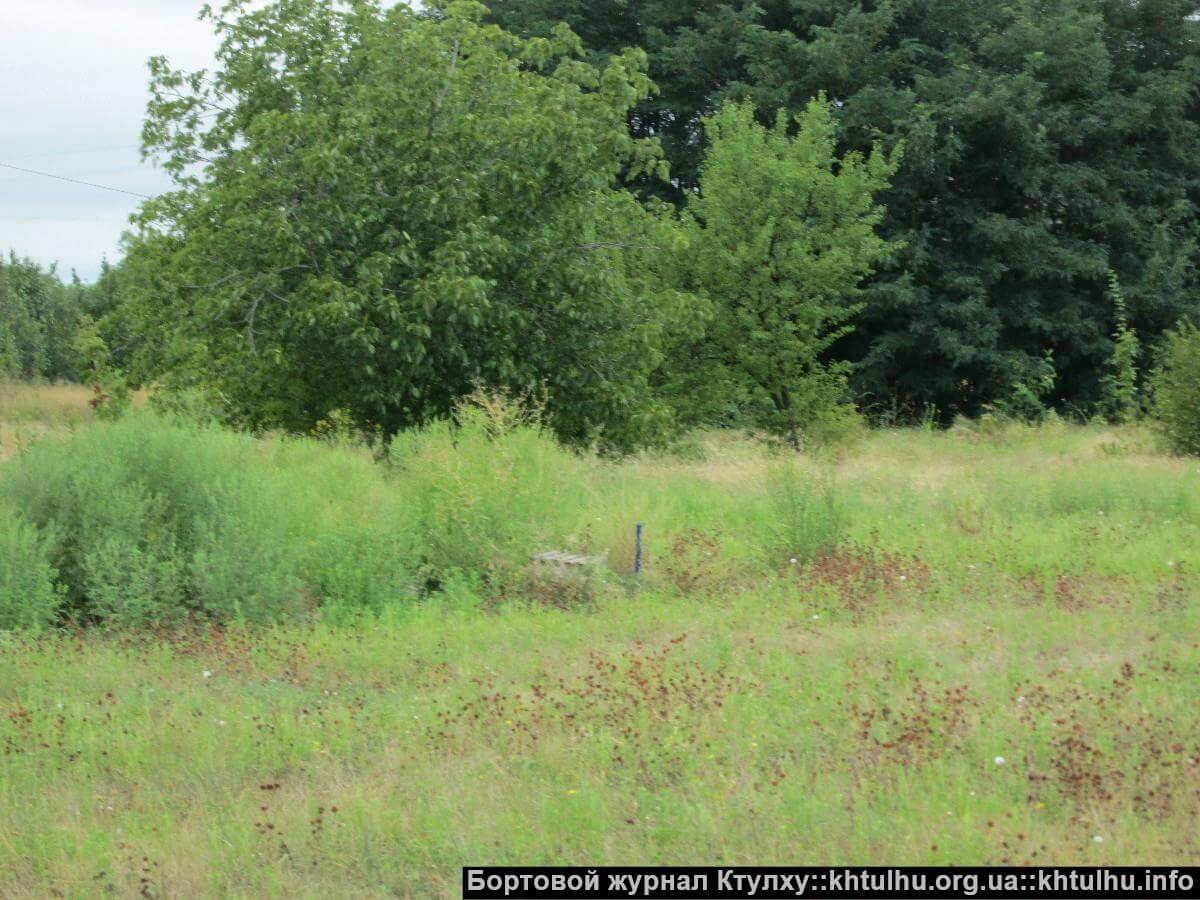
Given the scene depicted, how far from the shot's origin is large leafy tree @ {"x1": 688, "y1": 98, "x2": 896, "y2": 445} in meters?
21.8

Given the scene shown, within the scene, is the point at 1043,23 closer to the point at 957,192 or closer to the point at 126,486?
the point at 957,192

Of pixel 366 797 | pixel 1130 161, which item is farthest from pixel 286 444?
pixel 1130 161

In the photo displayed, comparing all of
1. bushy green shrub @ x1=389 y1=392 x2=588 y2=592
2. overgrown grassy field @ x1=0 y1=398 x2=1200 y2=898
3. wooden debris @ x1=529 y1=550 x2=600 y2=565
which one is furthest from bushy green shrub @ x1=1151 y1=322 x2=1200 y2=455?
wooden debris @ x1=529 y1=550 x2=600 y2=565

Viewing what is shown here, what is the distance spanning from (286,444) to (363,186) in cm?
477

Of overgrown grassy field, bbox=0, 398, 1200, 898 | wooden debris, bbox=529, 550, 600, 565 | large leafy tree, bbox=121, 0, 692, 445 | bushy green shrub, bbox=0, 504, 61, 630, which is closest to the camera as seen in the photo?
overgrown grassy field, bbox=0, 398, 1200, 898

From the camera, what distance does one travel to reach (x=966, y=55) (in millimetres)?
29703

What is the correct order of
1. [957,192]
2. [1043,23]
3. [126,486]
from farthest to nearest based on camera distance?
1. [957,192]
2. [1043,23]
3. [126,486]

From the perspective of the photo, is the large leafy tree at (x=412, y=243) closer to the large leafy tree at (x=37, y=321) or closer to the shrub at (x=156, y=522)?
the shrub at (x=156, y=522)

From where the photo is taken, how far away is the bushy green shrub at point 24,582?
24.1 feet

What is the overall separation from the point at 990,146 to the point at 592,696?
88.0ft

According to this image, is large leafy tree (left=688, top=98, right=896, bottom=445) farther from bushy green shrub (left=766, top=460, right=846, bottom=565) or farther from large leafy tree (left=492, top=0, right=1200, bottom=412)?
bushy green shrub (left=766, top=460, right=846, bottom=565)

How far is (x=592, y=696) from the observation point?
6.02m

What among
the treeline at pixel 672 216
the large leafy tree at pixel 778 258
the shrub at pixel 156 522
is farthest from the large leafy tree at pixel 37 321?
the shrub at pixel 156 522

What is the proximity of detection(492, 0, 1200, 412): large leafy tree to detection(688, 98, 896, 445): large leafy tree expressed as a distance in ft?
18.1
